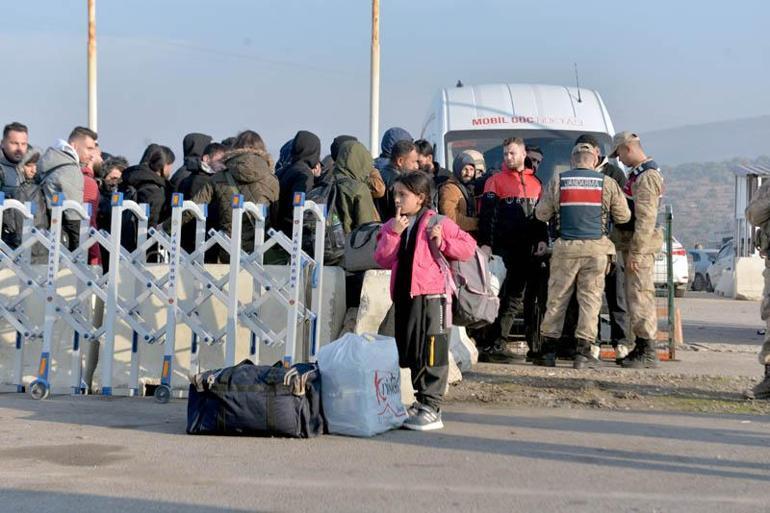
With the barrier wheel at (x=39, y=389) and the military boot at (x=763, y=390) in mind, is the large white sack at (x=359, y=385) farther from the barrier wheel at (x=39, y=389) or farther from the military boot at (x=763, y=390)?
the military boot at (x=763, y=390)

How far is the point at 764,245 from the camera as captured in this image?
1091 centimetres

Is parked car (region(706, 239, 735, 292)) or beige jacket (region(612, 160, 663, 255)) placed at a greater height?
beige jacket (region(612, 160, 663, 255))

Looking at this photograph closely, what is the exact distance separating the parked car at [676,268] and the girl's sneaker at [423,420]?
5.58m

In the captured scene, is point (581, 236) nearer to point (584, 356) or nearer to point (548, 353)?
point (584, 356)

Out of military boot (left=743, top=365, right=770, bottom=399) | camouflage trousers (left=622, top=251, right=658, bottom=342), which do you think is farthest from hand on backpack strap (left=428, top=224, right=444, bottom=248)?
camouflage trousers (left=622, top=251, right=658, bottom=342)

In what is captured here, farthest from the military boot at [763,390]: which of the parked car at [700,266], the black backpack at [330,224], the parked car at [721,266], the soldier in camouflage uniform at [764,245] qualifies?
the parked car at [700,266]

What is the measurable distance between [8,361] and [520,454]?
525 centimetres

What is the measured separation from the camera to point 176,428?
9.09 metres

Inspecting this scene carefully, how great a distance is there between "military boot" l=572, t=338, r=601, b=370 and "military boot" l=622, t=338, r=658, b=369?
400mm

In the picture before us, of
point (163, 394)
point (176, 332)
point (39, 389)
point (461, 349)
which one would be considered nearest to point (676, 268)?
Answer: point (461, 349)

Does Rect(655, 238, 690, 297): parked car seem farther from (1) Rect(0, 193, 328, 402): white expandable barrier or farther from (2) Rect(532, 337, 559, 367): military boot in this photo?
(1) Rect(0, 193, 328, 402): white expandable barrier

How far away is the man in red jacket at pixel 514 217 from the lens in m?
13.2

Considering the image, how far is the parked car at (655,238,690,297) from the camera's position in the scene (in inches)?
579

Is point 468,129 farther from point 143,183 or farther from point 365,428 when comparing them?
point 365,428
